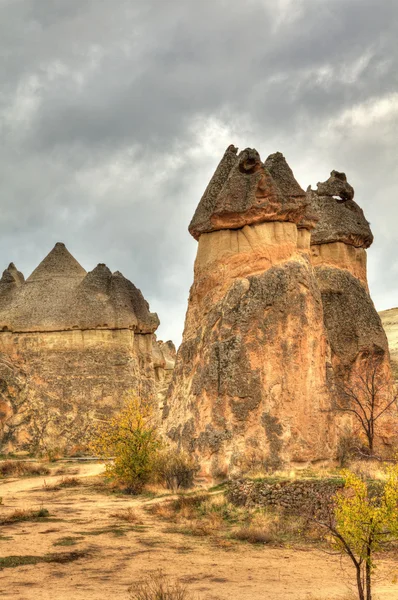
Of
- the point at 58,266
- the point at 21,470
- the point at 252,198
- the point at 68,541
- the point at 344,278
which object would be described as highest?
the point at 58,266

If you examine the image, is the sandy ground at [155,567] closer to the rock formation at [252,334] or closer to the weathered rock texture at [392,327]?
the rock formation at [252,334]

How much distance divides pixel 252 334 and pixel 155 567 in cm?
628

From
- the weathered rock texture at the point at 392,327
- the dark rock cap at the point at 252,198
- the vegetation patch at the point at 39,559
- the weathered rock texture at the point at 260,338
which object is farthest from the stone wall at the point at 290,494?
the weathered rock texture at the point at 392,327

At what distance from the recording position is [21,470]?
21297 millimetres

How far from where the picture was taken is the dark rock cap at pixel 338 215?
63.0 ft

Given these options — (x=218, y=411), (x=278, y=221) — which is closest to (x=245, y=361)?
(x=218, y=411)

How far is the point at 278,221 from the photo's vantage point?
1595 centimetres

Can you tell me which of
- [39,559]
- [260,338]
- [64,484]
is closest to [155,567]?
[39,559]

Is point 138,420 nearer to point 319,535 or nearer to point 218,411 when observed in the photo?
point 218,411

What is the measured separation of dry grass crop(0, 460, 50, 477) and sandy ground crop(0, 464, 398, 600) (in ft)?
27.2

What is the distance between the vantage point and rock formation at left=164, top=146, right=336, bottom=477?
14.2 meters

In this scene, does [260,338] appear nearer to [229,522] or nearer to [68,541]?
[229,522]

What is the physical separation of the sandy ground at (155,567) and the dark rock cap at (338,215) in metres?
9.52

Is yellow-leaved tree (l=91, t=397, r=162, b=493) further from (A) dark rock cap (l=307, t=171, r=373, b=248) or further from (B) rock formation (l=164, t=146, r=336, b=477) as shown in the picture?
(A) dark rock cap (l=307, t=171, r=373, b=248)
